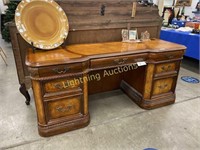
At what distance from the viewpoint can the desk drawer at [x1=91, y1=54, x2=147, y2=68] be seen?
1.50 m

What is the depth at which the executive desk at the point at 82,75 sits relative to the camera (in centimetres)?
136

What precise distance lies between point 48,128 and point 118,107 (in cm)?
90

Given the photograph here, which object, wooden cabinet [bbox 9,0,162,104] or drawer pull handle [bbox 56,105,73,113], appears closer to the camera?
drawer pull handle [bbox 56,105,73,113]

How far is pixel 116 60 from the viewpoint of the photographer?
156cm

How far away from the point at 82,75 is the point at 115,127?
681mm

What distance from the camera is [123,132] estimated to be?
64.4 inches

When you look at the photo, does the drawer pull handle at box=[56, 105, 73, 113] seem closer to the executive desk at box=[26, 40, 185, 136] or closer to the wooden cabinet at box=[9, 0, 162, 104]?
the executive desk at box=[26, 40, 185, 136]

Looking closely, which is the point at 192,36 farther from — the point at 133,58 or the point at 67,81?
the point at 67,81

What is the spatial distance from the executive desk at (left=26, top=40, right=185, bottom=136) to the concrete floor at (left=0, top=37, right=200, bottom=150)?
0.12m

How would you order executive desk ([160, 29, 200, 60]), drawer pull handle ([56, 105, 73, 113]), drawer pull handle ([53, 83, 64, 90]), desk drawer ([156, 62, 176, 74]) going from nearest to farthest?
drawer pull handle ([53, 83, 64, 90])
drawer pull handle ([56, 105, 73, 113])
desk drawer ([156, 62, 176, 74])
executive desk ([160, 29, 200, 60])

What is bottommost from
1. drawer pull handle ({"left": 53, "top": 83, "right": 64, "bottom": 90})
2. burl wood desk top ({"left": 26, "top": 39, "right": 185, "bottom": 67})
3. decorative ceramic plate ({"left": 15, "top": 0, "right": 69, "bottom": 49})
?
drawer pull handle ({"left": 53, "top": 83, "right": 64, "bottom": 90})

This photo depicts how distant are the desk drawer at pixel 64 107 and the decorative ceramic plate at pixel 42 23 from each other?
1.74ft

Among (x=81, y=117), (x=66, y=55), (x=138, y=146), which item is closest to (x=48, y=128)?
(x=81, y=117)

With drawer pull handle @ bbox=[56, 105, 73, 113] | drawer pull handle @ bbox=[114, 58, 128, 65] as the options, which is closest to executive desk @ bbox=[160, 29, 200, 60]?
drawer pull handle @ bbox=[114, 58, 128, 65]
